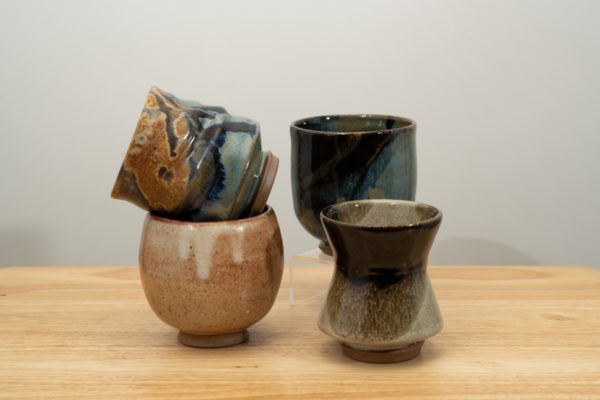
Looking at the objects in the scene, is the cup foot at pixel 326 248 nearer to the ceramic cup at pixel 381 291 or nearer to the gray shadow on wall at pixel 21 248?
the ceramic cup at pixel 381 291

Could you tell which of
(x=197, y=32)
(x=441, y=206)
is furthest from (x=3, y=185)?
(x=441, y=206)

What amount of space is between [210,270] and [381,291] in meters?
0.15

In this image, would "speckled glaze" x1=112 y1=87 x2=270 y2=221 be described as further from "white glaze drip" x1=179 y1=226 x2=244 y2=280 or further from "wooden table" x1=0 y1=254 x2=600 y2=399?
"wooden table" x1=0 y1=254 x2=600 y2=399

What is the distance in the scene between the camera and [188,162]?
2.62 ft

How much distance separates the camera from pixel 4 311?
0.98 m

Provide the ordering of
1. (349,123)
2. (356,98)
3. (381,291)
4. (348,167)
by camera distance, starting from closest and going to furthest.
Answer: (381,291) → (348,167) → (349,123) → (356,98)

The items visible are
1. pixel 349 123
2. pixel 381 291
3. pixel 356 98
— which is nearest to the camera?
pixel 381 291

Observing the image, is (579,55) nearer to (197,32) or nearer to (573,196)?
(573,196)

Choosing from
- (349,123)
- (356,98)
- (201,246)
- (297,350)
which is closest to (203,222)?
(201,246)

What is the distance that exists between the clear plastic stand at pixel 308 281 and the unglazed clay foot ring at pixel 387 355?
0.63ft

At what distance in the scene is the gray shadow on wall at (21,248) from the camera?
1.56 meters

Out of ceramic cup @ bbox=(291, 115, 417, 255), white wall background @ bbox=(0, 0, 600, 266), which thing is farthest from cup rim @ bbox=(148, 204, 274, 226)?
white wall background @ bbox=(0, 0, 600, 266)

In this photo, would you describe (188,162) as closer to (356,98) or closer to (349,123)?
(349,123)

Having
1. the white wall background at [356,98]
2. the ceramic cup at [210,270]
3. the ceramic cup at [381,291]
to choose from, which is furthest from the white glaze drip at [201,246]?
the white wall background at [356,98]
